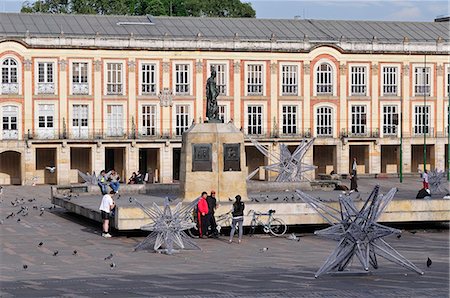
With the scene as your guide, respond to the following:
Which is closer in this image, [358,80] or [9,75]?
[9,75]

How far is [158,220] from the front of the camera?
97.5ft

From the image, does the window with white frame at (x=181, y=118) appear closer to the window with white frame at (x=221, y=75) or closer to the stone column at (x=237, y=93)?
the window with white frame at (x=221, y=75)

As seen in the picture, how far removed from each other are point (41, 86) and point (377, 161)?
26.1 m

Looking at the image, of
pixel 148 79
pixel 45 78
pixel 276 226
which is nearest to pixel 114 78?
pixel 148 79

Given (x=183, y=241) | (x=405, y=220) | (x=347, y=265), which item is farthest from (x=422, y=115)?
(x=347, y=265)

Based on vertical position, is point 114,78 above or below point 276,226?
above

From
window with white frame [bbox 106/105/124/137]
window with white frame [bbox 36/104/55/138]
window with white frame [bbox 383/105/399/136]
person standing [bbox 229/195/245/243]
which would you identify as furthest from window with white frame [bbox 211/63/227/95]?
person standing [bbox 229/195/245/243]

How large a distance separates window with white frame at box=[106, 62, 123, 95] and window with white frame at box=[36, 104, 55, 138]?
430cm

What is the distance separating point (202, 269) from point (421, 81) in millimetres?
61533

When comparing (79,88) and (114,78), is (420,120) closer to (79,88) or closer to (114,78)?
(114,78)

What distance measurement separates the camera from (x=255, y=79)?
80250 millimetres

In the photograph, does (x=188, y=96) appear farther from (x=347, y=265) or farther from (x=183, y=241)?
(x=347, y=265)

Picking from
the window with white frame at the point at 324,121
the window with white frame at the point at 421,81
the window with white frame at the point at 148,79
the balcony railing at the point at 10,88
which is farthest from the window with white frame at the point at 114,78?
the window with white frame at the point at 421,81

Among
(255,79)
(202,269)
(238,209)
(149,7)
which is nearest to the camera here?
(202,269)
